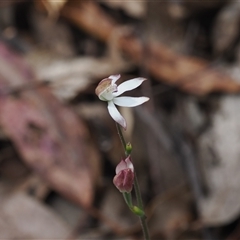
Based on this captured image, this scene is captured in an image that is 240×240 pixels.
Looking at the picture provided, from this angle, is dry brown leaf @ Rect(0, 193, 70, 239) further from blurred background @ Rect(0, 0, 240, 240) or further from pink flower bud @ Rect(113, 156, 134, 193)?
pink flower bud @ Rect(113, 156, 134, 193)

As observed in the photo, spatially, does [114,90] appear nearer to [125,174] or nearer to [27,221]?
[125,174]

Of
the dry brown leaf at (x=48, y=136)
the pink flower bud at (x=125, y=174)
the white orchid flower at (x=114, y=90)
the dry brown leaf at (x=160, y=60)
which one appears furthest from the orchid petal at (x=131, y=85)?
the dry brown leaf at (x=160, y=60)

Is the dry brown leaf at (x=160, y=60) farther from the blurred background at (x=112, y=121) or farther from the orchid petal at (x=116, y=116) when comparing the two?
the orchid petal at (x=116, y=116)

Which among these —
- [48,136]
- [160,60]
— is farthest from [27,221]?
[160,60]

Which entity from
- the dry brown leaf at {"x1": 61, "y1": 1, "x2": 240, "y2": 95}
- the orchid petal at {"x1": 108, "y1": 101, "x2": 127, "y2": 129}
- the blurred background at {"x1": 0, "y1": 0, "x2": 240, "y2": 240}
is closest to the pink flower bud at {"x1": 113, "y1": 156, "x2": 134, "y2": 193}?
the orchid petal at {"x1": 108, "y1": 101, "x2": 127, "y2": 129}

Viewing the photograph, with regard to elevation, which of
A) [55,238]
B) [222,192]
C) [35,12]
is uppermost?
[35,12]

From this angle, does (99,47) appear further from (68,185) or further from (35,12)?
(68,185)

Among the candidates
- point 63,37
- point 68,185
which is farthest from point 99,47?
point 68,185
